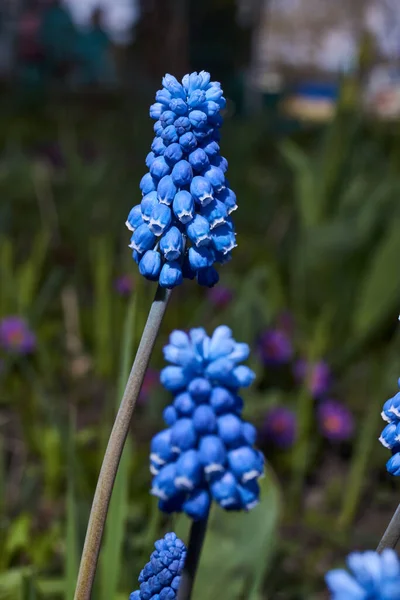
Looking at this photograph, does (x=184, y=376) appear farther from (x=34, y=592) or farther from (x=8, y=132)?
(x=8, y=132)

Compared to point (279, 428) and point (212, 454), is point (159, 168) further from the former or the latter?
point (279, 428)

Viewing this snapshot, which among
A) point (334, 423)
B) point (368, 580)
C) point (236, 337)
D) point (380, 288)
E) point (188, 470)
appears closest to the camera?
point (368, 580)

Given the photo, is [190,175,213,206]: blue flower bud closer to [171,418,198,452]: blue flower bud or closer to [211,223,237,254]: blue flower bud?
[211,223,237,254]: blue flower bud

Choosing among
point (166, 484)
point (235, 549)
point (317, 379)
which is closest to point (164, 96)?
point (166, 484)

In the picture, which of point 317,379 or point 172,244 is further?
point 317,379

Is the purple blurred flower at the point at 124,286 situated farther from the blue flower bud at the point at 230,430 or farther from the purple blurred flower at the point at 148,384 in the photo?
the blue flower bud at the point at 230,430

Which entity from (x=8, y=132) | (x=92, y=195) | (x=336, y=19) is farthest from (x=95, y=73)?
(x=336, y=19)

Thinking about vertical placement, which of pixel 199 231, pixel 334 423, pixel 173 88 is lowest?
pixel 199 231
